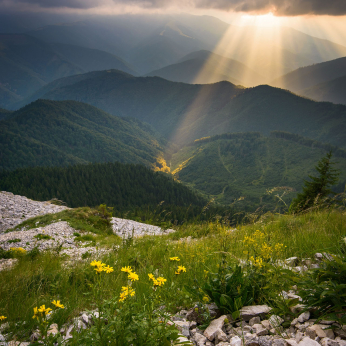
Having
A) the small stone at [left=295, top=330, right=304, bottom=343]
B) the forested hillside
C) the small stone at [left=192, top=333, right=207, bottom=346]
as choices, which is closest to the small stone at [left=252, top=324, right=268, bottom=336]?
the small stone at [left=295, top=330, right=304, bottom=343]

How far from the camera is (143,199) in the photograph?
11650 centimetres

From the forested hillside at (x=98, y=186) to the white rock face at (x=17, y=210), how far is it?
213 feet

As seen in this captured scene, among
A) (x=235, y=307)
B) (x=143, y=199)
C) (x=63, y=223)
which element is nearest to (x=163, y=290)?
(x=235, y=307)

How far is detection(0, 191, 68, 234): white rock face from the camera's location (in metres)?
23.7

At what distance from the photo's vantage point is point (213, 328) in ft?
8.68

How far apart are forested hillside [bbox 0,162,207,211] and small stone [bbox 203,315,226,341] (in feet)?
285

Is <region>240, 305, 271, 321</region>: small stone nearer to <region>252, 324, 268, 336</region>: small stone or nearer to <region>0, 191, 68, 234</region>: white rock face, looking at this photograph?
<region>252, 324, 268, 336</region>: small stone

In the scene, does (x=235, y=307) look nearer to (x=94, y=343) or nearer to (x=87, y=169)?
(x=94, y=343)

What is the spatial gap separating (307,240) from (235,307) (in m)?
2.67

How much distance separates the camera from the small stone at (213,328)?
2.56 metres

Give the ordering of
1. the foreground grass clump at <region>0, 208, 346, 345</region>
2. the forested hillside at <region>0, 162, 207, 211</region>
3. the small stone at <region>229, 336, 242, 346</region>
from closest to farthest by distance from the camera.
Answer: the small stone at <region>229, 336, 242, 346</region> < the foreground grass clump at <region>0, 208, 346, 345</region> < the forested hillside at <region>0, 162, 207, 211</region>

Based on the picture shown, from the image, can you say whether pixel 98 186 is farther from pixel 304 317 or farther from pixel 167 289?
pixel 304 317

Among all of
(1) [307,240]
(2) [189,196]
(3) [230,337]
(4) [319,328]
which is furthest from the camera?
(2) [189,196]

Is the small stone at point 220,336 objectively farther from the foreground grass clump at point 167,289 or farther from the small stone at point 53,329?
the small stone at point 53,329
